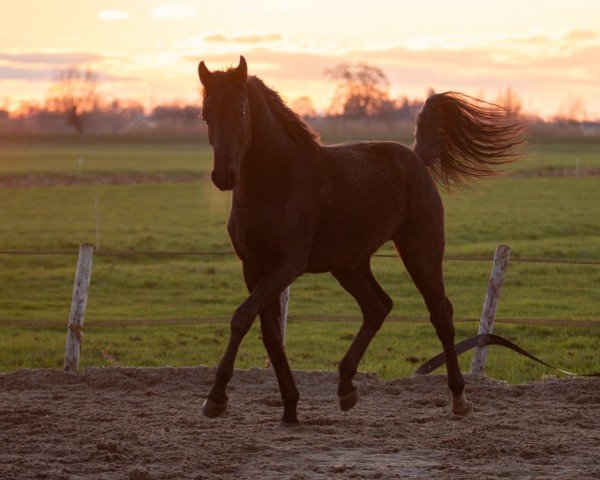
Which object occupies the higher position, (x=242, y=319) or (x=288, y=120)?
(x=288, y=120)

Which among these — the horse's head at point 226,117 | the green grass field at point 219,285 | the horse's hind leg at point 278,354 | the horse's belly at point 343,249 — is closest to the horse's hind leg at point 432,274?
the horse's belly at point 343,249

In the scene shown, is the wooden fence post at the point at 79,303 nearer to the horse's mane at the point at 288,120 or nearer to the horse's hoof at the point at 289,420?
the horse's hoof at the point at 289,420

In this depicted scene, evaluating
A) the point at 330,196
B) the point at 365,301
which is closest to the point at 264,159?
the point at 330,196

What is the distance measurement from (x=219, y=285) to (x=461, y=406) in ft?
33.9

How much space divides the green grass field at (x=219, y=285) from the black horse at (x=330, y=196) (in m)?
0.89

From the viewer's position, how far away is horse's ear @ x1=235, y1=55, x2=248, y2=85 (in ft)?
18.6

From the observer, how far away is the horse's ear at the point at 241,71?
567 cm

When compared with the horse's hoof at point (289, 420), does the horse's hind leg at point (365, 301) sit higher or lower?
higher

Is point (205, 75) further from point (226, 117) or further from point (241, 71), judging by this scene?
point (226, 117)

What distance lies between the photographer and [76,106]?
113500 mm

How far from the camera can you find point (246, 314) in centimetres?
592

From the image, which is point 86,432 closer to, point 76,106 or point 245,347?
point 245,347

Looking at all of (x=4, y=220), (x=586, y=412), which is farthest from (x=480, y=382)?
(x=4, y=220)

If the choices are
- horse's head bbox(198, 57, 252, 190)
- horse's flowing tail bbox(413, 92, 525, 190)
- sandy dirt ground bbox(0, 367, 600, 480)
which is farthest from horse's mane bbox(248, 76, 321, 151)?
sandy dirt ground bbox(0, 367, 600, 480)
